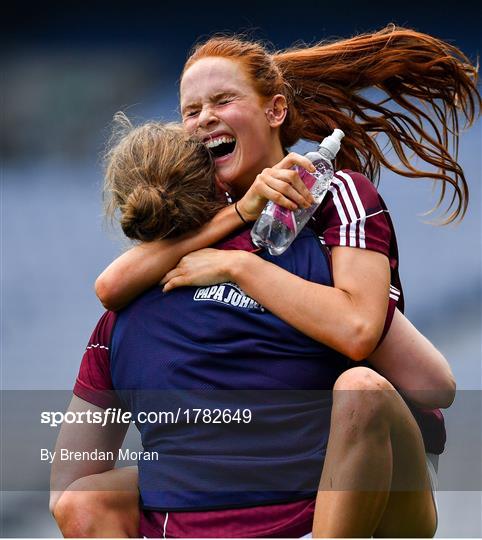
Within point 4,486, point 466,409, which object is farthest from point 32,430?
point 466,409

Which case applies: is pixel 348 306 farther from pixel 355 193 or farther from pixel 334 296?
pixel 355 193

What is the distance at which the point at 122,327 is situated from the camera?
2889 mm

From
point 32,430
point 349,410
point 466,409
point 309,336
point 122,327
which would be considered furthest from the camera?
point 466,409

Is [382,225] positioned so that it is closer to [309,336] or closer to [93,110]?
[309,336]

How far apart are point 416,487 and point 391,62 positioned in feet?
5.14

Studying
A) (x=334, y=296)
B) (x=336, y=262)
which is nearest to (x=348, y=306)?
(x=334, y=296)

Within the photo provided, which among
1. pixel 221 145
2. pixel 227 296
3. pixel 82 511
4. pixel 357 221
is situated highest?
pixel 221 145

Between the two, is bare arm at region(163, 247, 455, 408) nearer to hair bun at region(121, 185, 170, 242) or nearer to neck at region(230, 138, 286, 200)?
hair bun at region(121, 185, 170, 242)

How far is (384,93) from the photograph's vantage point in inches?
151

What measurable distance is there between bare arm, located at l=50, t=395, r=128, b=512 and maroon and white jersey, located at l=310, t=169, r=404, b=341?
0.80m

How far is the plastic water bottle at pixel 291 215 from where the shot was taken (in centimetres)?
276

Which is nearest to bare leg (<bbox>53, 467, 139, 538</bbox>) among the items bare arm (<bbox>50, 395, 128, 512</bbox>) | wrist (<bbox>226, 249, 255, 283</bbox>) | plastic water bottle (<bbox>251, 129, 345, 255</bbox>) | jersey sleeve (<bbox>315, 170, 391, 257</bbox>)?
bare arm (<bbox>50, 395, 128, 512</bbox>)

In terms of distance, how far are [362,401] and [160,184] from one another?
32.9 inches

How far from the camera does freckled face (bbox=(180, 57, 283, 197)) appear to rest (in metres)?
3.12
